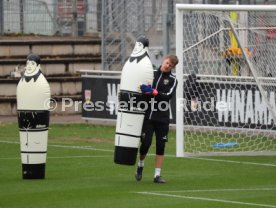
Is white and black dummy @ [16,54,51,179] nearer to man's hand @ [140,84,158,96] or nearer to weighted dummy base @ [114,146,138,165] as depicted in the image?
weighted dummy base @ [114,146,138,165]

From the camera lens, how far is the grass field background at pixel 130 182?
1520 centimetres

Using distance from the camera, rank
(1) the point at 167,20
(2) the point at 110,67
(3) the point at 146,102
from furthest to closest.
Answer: (2) the point at 110,67
(1) the point at 167,20
(3) the point at 146,102

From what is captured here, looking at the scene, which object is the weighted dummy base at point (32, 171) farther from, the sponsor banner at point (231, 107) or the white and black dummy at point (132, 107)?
the sponsor banner at point (231, 107)

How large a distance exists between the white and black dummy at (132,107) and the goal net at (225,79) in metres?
4.41

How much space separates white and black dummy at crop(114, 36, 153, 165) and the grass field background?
20.2 inches

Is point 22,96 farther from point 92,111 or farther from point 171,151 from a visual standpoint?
point 92,111

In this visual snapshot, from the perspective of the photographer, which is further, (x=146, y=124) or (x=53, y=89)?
(x=53, y=89)

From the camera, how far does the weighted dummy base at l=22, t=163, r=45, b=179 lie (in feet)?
59.2

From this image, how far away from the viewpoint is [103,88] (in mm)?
30891

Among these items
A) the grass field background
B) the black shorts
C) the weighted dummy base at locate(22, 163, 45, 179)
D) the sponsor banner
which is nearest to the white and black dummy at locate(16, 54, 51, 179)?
the weighted dummy base at locate(22, 163, 45, 179)

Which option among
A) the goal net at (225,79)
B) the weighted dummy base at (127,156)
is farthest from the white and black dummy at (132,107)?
the goal net at (225,79)

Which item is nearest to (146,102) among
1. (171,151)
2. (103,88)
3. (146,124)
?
(146,124)

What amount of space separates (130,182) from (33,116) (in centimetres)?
189

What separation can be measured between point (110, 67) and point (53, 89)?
197cm
